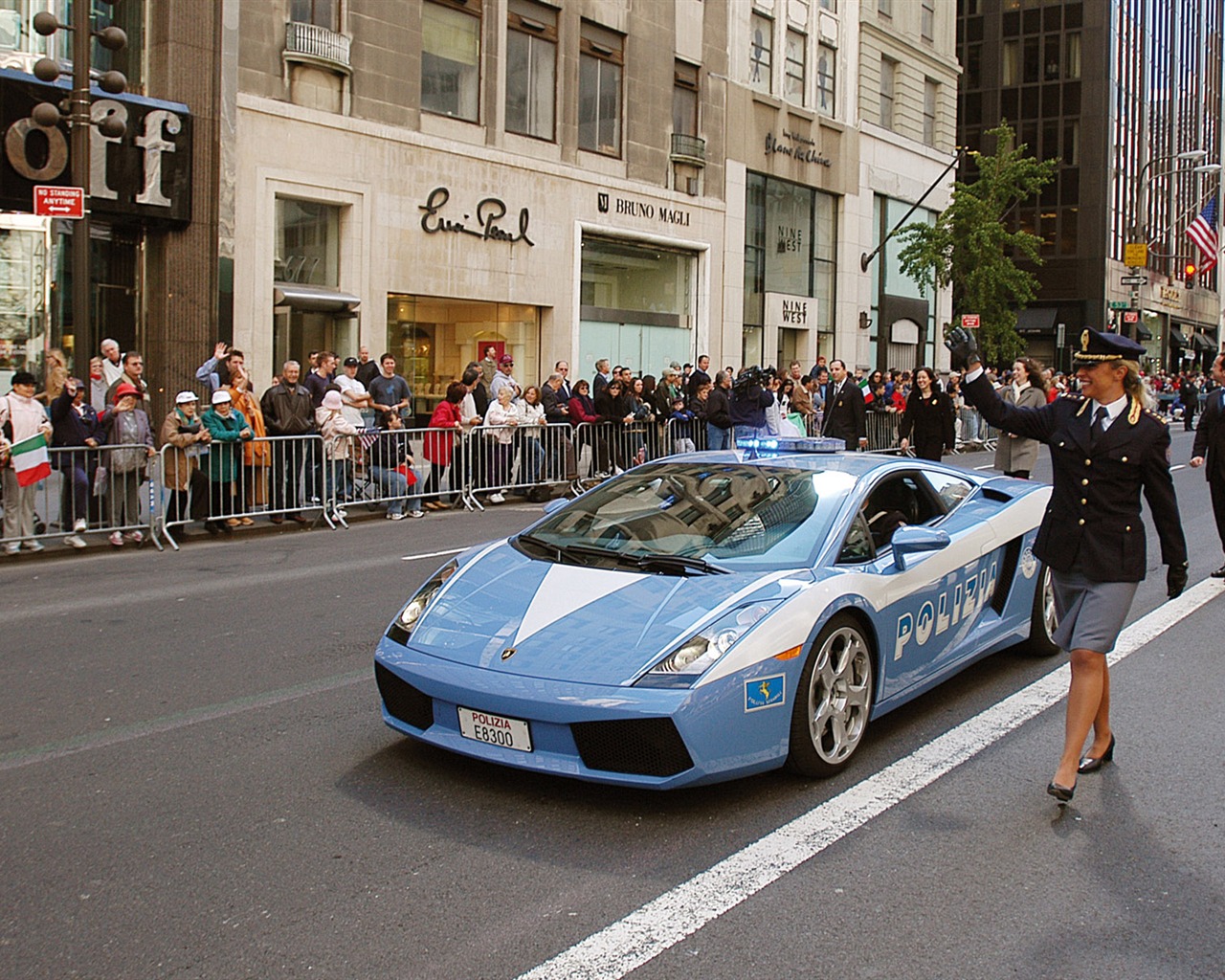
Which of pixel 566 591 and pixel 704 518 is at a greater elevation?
pixel 704 518

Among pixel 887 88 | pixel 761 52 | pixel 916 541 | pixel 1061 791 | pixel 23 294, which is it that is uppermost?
pixel 887 88

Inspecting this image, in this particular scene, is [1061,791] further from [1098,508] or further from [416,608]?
[416,608]

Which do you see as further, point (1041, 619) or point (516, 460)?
point (516, 460)

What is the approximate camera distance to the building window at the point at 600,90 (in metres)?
26.6

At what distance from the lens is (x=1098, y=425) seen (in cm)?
516

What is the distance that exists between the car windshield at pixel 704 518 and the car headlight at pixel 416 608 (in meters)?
0.46

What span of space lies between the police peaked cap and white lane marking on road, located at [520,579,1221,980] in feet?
5.85

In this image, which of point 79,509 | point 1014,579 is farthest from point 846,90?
point 1014,579

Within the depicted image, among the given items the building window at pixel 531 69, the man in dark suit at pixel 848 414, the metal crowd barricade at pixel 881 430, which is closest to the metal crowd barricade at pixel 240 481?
the man in dark suit at pixel 848 414

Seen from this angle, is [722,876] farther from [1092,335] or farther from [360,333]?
[360,333]

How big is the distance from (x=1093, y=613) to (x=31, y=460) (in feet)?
31.4

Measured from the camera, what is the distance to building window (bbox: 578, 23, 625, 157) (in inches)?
1046

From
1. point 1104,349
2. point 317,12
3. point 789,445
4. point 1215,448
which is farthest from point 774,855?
point 317,12

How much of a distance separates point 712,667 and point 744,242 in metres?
28.1
